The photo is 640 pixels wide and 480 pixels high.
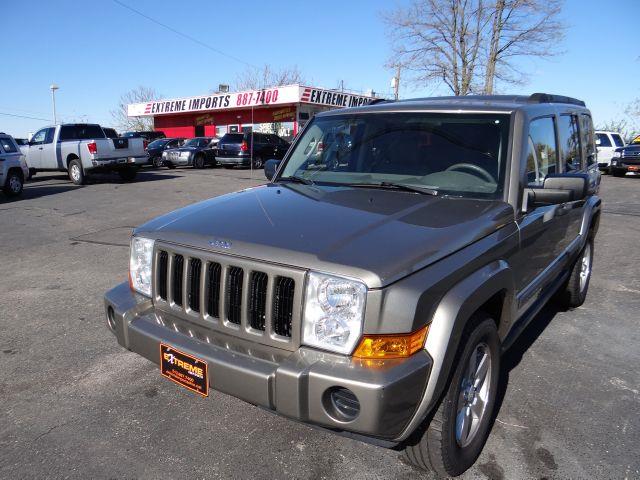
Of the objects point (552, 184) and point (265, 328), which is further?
point (552, 184)

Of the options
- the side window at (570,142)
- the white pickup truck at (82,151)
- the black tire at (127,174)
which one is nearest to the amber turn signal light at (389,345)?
the side window at (570,142)

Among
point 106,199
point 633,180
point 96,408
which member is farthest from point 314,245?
point 633,180

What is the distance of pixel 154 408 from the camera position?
10.1 feet

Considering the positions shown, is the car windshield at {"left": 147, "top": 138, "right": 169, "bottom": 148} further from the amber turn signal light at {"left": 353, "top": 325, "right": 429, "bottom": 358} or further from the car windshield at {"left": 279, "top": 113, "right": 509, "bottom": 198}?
the amber turn signal light at {"left": 353, "top": 325, "right": 429, "bottom": 358}

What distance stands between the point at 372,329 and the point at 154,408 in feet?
5.85

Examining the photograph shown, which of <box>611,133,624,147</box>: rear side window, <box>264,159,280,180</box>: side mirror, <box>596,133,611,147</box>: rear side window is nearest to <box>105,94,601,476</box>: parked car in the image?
<box>264,159,280,180</box>: side mirror

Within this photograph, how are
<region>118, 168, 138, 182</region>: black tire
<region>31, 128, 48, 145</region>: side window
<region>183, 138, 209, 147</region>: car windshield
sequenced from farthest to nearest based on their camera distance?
<region>183, 138, 209, 147</region>: car windshield < <region>118, 168, 138, 182</region>: black tire < <region>31, 128, 48, 145</region>: side window

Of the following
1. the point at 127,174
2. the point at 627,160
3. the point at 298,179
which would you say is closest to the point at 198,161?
the point at 127,174

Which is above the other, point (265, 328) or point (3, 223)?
point (265, 328)

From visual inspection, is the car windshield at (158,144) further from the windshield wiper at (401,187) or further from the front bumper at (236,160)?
the windshield wiper at (401,187)

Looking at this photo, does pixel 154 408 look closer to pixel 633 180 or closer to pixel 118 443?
pixel 118 443

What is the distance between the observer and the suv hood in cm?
211

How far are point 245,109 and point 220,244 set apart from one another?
112 feet

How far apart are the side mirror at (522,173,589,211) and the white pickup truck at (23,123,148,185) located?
15.4 metres
